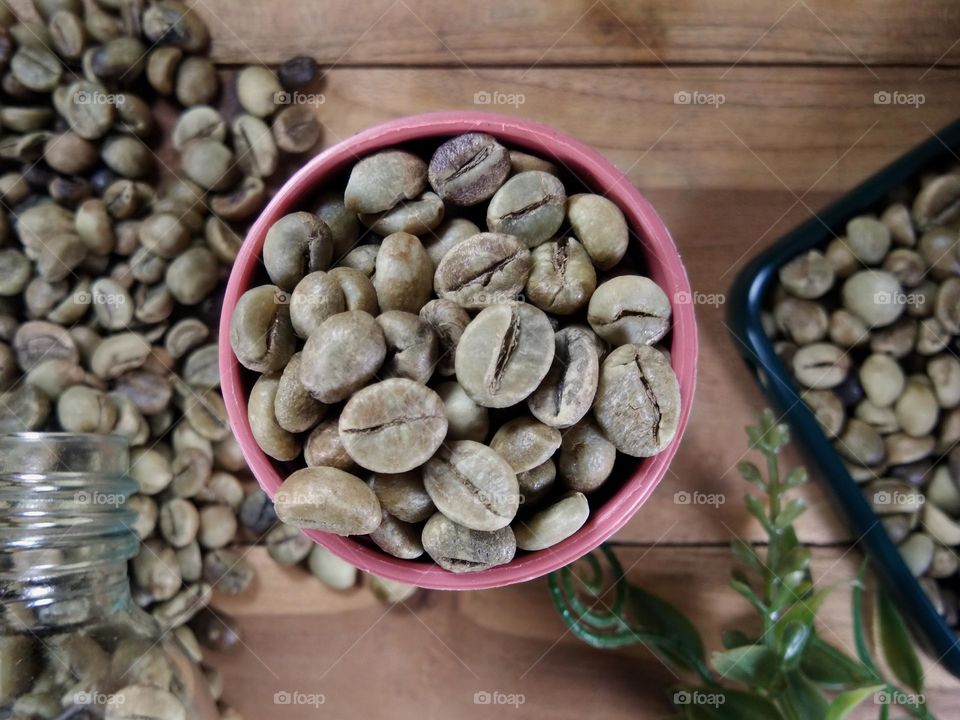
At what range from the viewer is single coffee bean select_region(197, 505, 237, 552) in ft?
2.59

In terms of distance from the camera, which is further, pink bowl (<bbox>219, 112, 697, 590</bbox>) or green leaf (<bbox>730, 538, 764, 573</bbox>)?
green leaf (<bbox>730, 538, 764, 573</bbox>)

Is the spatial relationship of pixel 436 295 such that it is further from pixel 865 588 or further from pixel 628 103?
pixel 865 588

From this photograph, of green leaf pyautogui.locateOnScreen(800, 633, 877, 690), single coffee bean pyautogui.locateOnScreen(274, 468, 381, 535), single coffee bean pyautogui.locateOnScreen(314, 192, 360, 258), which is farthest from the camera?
green leaf pyautogui.locateOnScreen(800, 633, 877, 690)

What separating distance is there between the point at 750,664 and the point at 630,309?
0.35 m

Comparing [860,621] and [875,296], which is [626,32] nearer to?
[875,296]

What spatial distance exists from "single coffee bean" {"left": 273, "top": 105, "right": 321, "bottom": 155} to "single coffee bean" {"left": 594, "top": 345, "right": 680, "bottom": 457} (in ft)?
1.40

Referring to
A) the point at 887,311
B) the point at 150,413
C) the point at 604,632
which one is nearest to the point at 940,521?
the point at 887,311

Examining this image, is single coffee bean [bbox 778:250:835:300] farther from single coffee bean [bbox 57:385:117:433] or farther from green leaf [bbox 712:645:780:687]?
single coffee bean [bbox 57:385:117:433]

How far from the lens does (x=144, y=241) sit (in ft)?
2.56

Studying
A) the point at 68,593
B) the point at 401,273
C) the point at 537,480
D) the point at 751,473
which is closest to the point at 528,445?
the point at 537,480

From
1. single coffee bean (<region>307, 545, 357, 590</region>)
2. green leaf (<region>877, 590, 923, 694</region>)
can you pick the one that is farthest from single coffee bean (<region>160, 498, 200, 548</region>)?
green leaf (<region>877, 590, 923, 694</region>)

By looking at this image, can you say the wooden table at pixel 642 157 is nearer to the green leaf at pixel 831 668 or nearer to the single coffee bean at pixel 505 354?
the green leaf at pixel 831 668

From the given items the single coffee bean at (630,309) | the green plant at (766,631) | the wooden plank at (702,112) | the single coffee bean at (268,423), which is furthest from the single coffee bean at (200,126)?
the green plant at (766,631)

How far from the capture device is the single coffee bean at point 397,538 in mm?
547
